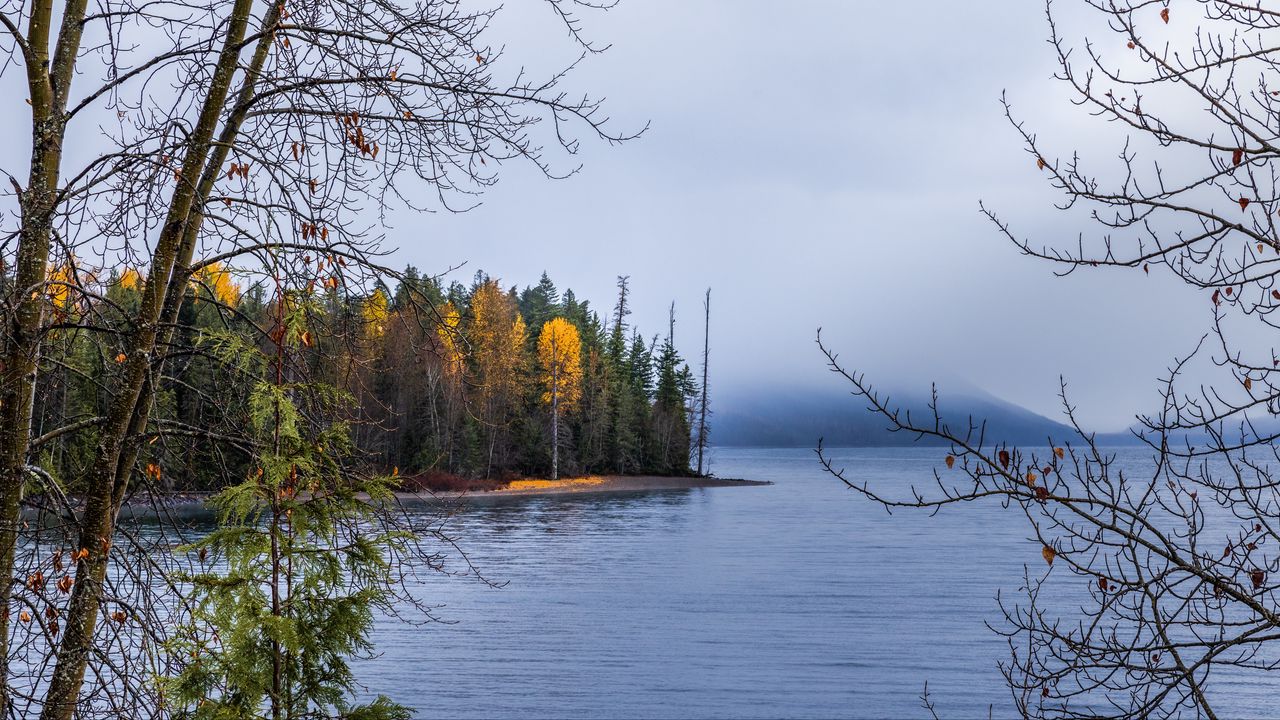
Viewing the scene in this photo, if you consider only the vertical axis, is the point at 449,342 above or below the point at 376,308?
below

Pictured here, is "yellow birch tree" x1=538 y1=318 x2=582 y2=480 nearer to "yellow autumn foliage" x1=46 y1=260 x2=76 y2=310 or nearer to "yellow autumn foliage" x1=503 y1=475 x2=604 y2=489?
"yellow autumn foliage" x1=503 y1=475 x2=604 y2=489

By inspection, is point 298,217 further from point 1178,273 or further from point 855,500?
point 855,500

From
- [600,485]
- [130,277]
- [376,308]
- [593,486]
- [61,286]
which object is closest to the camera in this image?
[61,286]

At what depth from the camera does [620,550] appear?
110 feet

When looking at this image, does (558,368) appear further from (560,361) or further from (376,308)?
(376,308)

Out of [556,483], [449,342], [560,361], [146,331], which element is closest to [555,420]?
[560,361]

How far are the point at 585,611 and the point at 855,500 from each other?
41.9 metres

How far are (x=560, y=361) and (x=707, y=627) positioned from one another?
35.5 metres

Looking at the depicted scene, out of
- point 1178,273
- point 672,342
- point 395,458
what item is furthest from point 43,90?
point 672,342

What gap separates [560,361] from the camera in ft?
185

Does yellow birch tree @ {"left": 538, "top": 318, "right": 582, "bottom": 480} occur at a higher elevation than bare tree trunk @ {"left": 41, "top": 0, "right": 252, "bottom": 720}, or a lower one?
higher

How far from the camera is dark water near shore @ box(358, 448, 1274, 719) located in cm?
1619

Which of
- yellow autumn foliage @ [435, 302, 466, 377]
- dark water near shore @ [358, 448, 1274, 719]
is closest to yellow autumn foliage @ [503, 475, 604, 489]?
dark water near shore @ [358, 448, 1274, 719]

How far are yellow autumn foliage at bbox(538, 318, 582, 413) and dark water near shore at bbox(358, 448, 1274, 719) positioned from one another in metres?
15.4
